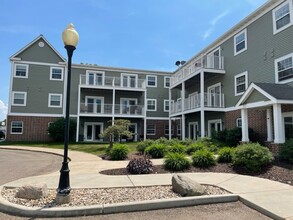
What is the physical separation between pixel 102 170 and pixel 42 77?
2180 cm

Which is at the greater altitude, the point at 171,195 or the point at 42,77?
the point at 42,77

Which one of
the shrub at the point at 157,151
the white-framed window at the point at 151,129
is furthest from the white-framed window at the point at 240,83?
the white-framed window at the point at 151,129

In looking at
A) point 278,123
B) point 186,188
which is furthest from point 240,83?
point 186,188

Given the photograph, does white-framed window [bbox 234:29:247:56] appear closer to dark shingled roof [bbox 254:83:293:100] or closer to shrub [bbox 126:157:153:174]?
dark shingled roof [bbox 254:83:293:100]

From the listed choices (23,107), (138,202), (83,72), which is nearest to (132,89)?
(83,72)

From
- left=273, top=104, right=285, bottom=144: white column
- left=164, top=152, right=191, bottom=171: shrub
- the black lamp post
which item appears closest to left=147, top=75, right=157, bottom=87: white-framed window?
left=273, top=104, right=285, bottom=144: white column

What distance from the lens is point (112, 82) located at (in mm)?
28156

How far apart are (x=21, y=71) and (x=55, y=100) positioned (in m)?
4.98

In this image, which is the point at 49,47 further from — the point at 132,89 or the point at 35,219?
the point at 35,219

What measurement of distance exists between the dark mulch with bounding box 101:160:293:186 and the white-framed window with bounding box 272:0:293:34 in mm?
8927

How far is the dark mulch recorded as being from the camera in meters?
8.00

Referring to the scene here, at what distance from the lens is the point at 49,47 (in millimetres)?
27906

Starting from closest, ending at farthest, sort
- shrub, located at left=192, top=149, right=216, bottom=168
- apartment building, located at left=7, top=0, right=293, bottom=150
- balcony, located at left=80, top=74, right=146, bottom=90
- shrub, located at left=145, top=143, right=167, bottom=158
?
1. shrub, located at left=192, top=149, right=216, bottom=168
2. shrub, located at left=145, top=143, right=167, bottom=158
3. apartment building, located at left=7, top=0, right=293, bottom=150
4. balcony, located at left=80, top=74, right=146, bottom=90

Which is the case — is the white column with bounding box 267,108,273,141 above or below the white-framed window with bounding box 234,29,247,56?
below
